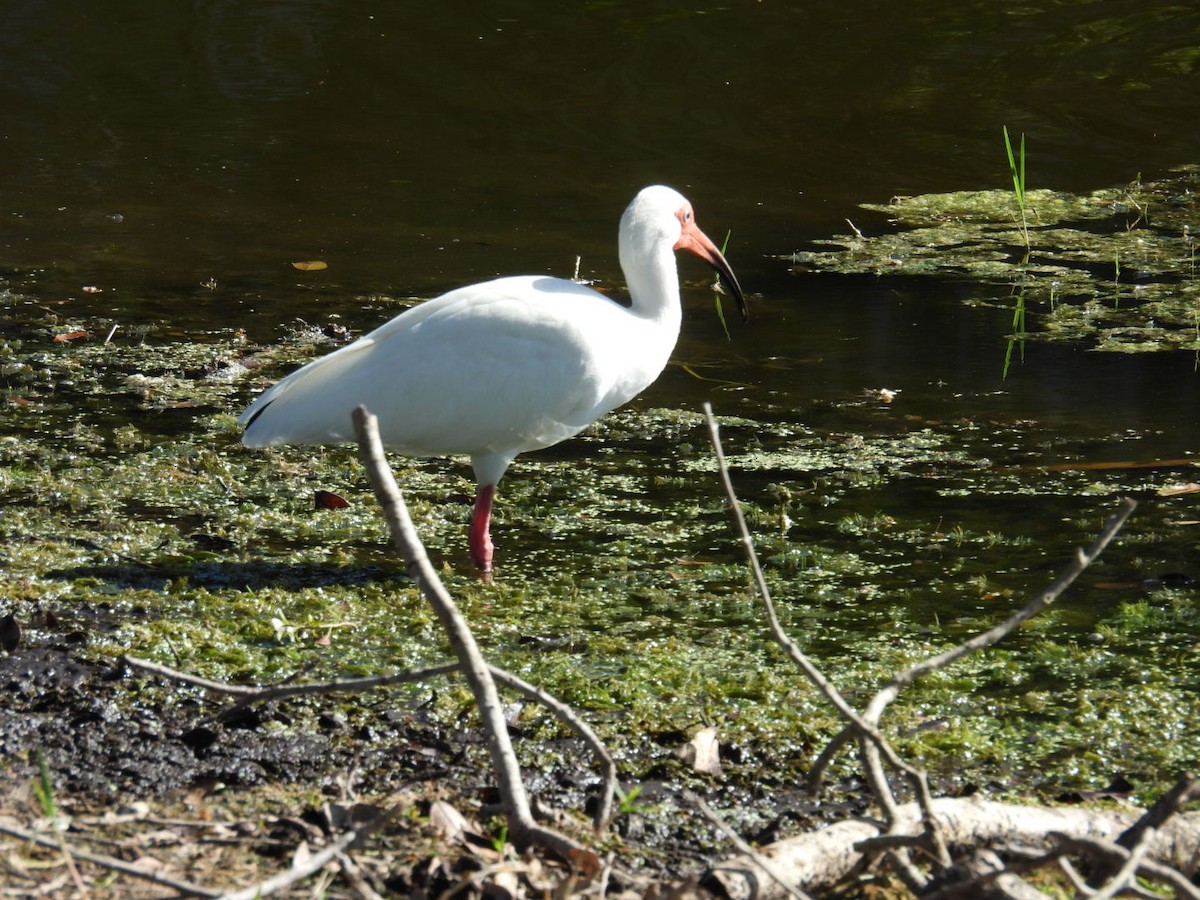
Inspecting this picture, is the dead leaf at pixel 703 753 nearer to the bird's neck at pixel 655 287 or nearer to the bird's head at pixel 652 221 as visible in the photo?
the bird's neck at pixel 655 287

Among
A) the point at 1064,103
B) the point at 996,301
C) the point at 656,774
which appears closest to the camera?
the point at 656,774

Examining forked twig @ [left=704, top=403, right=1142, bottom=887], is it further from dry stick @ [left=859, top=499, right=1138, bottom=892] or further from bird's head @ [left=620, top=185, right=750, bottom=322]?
bird's head @ [left=620, top=185, right=750, bottom=322]

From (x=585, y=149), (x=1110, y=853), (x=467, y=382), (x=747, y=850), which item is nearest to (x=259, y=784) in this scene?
(x=747, y=850)

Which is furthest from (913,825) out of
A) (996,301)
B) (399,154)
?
(399,154)

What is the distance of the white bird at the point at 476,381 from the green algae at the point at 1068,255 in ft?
10.2

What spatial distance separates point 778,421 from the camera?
5.81 meters

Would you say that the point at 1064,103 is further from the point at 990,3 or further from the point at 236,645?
the point at 236,645

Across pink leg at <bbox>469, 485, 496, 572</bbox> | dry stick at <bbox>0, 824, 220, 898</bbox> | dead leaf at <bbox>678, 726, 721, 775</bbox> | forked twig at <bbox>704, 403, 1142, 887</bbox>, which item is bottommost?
pink leg at <bbox>469, 485, 496, 572</bbox>

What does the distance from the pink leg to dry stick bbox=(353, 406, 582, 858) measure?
194cm

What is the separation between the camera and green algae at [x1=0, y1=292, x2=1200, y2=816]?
11.3 feet

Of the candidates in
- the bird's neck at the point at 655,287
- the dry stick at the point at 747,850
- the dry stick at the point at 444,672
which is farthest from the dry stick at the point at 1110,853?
the bird's neck at the point at 655,287

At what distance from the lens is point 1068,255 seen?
814 centimetres

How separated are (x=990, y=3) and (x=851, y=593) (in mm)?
11067

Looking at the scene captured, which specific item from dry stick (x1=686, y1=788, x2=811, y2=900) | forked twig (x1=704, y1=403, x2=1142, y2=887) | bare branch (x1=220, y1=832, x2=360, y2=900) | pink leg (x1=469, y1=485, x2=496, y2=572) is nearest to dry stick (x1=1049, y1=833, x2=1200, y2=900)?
forked twig (x1=704, y1=403, x2=1142, y2=887)
